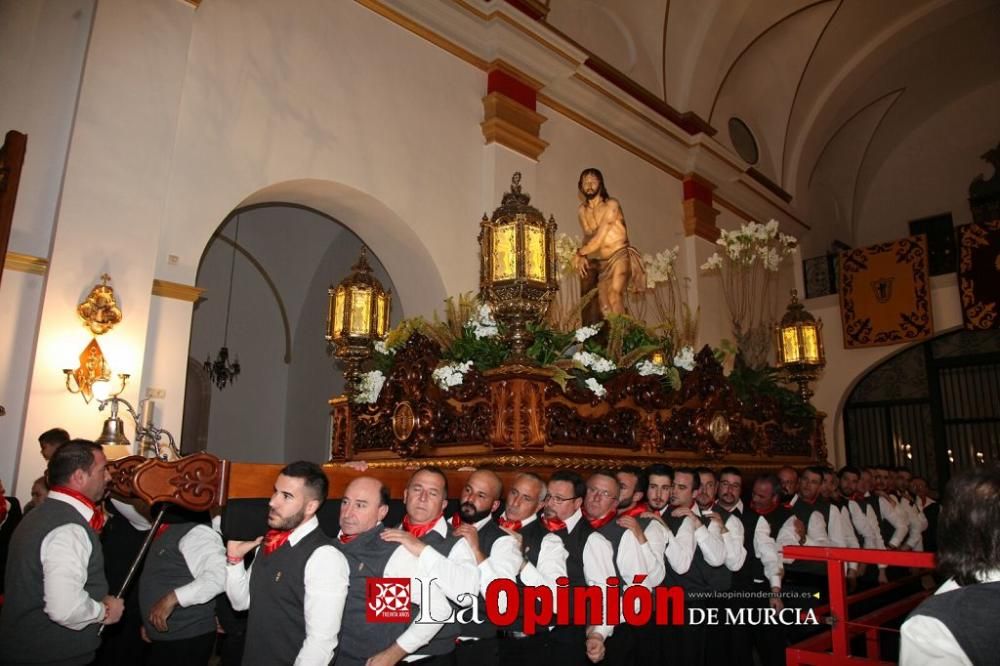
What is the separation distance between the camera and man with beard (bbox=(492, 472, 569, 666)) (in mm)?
3189

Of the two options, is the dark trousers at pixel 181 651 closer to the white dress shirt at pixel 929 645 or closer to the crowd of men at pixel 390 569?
the crowd of men at pixel 390 569

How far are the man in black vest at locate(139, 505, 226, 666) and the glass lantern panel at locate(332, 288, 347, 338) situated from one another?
281 centimetres

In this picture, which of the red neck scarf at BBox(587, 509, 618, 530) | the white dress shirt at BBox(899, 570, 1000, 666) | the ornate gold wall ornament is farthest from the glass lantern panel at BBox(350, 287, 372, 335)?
the white dress shirt at BBox(899, 570, 1000, 666)

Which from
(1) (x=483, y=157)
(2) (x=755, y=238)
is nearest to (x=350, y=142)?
(1) (x=483, y=157)

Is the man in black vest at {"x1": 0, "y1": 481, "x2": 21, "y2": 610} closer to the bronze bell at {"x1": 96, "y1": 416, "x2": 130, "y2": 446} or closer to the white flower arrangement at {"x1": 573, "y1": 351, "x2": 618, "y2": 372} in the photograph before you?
the bronze bell at {"x1": 96, "y1": 416, "x2": 130, "y2": 446}

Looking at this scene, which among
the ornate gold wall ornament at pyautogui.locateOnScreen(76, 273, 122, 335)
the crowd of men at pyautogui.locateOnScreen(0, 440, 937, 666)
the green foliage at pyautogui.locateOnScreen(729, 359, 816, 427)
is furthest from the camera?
the green foliage at pyautogui.locateOnScreen(729, 359, 816, 427)

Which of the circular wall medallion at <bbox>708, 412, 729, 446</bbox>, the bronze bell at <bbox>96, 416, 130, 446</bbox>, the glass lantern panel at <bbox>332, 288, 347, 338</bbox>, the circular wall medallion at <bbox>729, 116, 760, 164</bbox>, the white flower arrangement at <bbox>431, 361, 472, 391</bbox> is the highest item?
the circular wall medallion at <bbox>729, 116, 760, 164</bbox>

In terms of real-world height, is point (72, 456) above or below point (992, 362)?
below

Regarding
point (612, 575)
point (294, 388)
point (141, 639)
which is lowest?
point (141, 639)

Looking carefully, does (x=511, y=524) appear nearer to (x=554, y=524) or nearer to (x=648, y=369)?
(x=554, y=524)

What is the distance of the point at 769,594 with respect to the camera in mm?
4625

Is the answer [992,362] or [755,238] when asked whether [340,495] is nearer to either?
[755,238]

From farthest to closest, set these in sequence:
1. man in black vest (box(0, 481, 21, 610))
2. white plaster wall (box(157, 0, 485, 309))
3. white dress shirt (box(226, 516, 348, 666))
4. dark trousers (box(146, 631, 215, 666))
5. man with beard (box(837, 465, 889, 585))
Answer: white plaster wall (box(157, 0, 485, 309)) → man with beard (box(837, 465, 889, 585)) → man in black vest (box(0, 481, 21, 610)) → dark trousers (box(146, 631, 215, 666)) → white dress shirt (box(226, 516, 348, 666))

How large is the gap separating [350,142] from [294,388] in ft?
20.3
